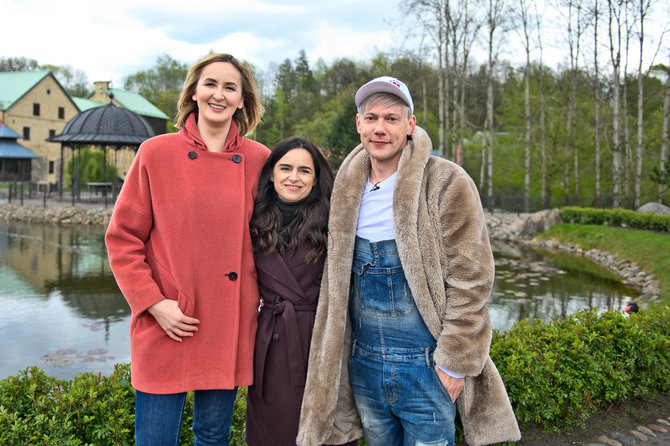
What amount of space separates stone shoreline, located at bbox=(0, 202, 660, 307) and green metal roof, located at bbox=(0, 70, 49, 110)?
63.4ft

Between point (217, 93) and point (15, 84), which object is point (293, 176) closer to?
point (217, 93)

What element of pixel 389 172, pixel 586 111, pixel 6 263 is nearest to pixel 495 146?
pixel 586 111

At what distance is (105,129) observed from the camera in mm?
24406

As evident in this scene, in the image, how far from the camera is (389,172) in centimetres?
230

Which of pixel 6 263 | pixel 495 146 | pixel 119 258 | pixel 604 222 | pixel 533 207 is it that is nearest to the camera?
pixel 119 258

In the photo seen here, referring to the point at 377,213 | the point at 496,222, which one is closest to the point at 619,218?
the point at 496,222

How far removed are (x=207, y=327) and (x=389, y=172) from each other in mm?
1059

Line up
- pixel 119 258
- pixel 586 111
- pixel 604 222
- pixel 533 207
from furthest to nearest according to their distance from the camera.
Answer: pixel 586 111
pixel 533 207
pixel 604 222
pixel 119 258

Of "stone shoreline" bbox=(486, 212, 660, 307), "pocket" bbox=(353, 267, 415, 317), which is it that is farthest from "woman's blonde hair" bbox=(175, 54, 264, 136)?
"stone shoreline" bbox=(486, 212, 660, 307)

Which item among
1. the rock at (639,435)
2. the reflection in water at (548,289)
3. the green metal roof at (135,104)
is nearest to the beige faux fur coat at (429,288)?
the rock at (639,435)

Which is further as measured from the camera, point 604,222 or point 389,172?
point 604,222

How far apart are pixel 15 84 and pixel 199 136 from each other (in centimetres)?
4675

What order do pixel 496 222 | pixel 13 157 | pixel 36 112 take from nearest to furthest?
pixel 496 222, pixel 13 157, pixel 36 112

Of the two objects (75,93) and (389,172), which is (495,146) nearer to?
(389,172)
